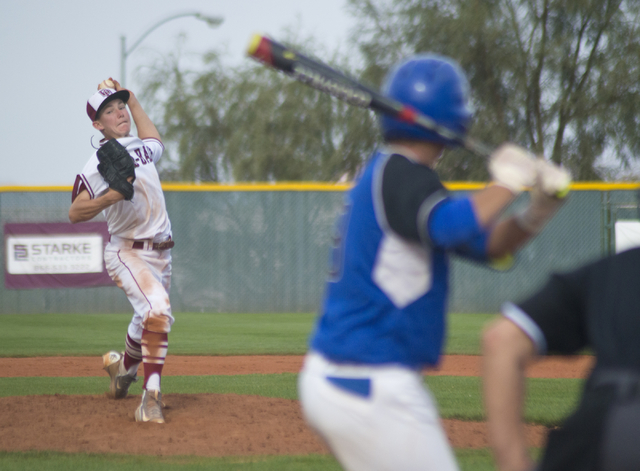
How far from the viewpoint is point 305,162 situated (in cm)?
2362

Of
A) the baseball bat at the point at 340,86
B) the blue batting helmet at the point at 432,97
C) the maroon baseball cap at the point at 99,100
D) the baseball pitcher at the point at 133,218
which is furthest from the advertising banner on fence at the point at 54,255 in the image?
the blue batting helmet at the point at 432,97

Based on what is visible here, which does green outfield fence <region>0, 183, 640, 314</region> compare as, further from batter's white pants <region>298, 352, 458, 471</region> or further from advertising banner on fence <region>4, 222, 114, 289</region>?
batter's white pants <region>298, 352, 458, 471</region>

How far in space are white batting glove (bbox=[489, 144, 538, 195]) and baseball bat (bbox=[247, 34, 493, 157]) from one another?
0.13m

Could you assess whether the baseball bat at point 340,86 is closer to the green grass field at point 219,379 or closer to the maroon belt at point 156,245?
the green grass field at point 219,379

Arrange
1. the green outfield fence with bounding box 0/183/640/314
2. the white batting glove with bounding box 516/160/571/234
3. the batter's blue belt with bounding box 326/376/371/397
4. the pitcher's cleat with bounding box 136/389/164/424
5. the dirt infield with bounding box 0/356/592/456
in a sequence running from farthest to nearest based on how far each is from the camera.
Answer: the green outfield fence with bounding box 0/183/640/314
the pitcher's cleat with bounding box 136/389/164/424
the dirt infield with bounding box 0/356/592/456
the batter's blue belt with bounding box 326/376/371/397
the white batting glove with bounding box 516/160/571/234

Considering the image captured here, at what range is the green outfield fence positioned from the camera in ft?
49.6

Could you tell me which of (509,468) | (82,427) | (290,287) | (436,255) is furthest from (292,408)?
(290,287)

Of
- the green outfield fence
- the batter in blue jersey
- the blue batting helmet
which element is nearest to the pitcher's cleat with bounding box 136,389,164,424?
the batter in blue jersey

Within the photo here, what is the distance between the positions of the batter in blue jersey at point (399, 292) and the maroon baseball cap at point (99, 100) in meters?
3.79

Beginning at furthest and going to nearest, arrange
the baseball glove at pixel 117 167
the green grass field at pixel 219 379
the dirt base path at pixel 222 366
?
the dirt base path at pixel 222 366 → the baseball glove at pixel 117 167 → the green grass field at pixel 219 379

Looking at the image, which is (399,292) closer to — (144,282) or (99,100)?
(144,282)

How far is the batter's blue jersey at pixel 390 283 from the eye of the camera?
1.89 metres

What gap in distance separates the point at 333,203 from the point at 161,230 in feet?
33.9

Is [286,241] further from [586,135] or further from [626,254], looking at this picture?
[626,254]
